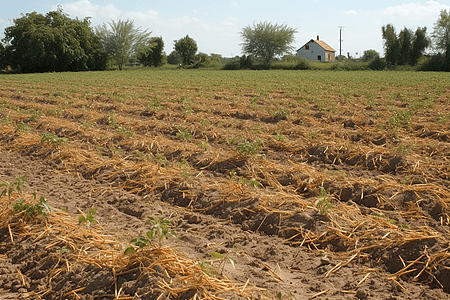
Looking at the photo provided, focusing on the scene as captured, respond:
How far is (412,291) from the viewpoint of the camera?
3.20 metres

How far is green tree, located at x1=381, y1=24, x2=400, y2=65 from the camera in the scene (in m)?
57.3

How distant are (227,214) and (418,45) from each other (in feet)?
210

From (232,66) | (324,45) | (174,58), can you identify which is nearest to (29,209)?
(232,66)

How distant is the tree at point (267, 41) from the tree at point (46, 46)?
102 feet

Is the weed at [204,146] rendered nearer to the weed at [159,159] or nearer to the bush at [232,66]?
the weed at [159,159]

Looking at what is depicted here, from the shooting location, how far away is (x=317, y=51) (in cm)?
8862

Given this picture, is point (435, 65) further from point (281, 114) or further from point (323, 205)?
point (323, 205)

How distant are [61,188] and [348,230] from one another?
13.5 feet

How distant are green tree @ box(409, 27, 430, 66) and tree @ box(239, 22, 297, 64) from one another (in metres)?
24.9

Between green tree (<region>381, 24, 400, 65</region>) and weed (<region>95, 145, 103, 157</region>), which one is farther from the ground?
green tree (<region>381, 24, 400, 65</region>)

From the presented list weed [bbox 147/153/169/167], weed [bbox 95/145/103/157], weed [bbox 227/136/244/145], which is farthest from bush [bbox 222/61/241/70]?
weed [bbox 147/153/169/167]

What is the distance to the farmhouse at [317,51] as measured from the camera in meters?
87.6

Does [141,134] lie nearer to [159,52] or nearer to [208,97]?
[208,97]

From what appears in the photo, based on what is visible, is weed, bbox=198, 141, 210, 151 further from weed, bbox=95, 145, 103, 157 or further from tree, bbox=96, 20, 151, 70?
tree, bbox=96, 20, 151, 70
